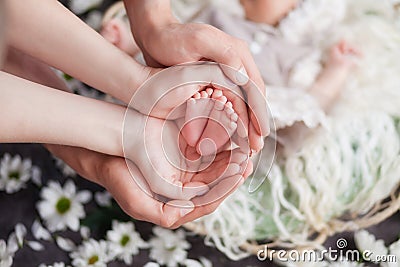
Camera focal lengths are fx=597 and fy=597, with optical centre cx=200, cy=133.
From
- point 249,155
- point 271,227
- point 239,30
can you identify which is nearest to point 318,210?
point 271,227

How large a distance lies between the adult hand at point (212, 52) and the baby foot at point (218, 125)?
0.09 feet

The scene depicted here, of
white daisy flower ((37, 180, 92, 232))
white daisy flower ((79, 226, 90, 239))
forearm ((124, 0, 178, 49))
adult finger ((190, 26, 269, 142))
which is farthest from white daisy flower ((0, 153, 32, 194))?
adult finger ((190, 26, 269, 142))

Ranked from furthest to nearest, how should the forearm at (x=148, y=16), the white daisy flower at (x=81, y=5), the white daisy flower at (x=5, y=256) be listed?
1. the white daisy flower at (x=81, y=5)
2. the white daisy flower at (x=5, y=256)
3. the forearm at (x=148, y=16)

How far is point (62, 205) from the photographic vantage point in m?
1.14

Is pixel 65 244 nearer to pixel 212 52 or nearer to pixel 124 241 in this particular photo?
pixel 124 241

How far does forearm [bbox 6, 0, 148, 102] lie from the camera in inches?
35.0

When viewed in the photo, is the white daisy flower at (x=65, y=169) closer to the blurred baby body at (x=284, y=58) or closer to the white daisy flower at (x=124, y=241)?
the white daisy flower at (x=124, y=241)

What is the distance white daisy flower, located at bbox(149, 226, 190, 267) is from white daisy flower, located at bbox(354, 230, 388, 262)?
1.04ft

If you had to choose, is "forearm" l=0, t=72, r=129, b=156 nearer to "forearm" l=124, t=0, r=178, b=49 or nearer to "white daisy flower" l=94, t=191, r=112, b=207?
"forearm" l=124, t=0, r=178, b=49

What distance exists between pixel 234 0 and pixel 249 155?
0.50 meters

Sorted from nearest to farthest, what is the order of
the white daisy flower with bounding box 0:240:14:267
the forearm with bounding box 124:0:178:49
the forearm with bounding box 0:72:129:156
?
the forearm with bounding box 0:72:129:156, the forearm with bounding box 124:0:178:49, the white daisy flower with bounding box 0:240:14:267

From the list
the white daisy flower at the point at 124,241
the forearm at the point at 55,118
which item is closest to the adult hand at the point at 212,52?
the forearm at the point at 55,118

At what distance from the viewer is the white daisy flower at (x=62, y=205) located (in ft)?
3.64

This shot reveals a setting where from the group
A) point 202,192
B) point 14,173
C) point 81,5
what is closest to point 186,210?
point 202,192
